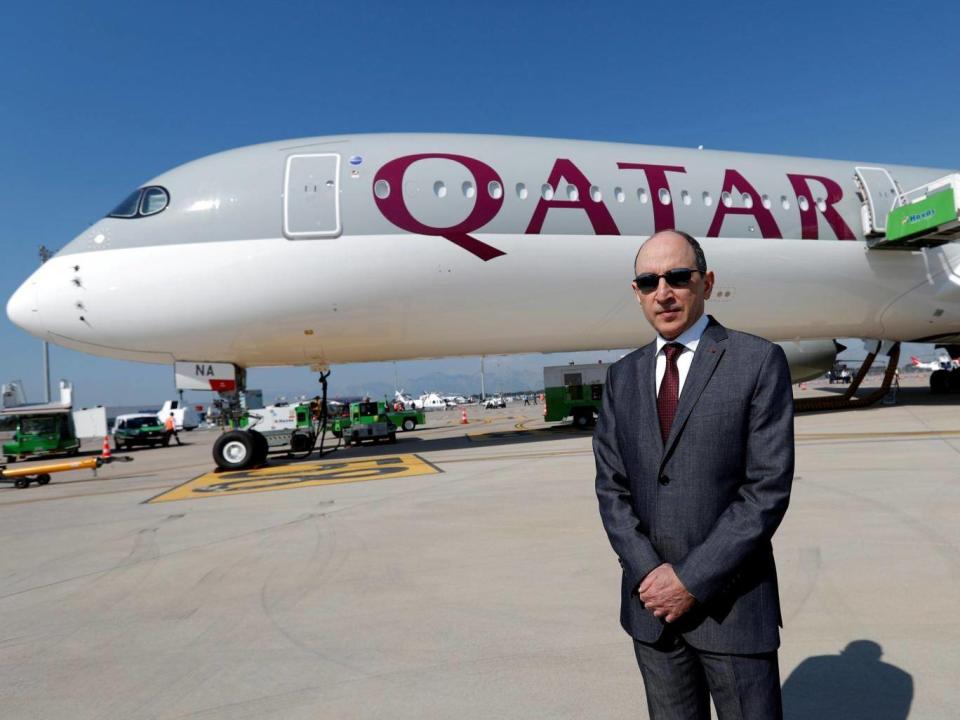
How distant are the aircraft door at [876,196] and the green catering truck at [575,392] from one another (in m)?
8.90

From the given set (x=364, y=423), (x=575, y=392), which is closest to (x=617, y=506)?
(x=575, y=392)

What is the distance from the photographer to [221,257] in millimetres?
11016

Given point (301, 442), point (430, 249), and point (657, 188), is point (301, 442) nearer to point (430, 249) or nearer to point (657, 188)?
point (430, 249)

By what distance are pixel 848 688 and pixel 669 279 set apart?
2329mm

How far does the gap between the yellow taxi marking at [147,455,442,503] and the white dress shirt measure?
28.0ft

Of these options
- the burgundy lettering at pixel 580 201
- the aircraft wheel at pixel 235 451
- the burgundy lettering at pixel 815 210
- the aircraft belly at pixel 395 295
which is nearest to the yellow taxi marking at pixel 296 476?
the aircraft wheel at pixel 235 451

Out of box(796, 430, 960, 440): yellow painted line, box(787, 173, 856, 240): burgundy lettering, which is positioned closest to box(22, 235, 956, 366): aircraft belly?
box(787, 173, 856, 240): burgundy lettering

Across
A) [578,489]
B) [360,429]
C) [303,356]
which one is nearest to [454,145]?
[303,356]

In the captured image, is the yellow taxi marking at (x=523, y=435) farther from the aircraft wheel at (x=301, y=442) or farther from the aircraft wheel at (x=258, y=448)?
the aircraft wheel at (x=258, y=448)

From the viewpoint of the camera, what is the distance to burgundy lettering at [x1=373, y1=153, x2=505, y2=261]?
1158 centimetres

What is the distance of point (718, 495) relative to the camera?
1904mm

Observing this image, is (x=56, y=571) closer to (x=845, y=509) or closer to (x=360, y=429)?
(x=845, y=509)

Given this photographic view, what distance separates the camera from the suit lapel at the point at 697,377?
1926mm

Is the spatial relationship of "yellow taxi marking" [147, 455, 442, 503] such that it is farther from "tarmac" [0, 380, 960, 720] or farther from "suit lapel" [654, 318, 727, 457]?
"suit lapel" [654, 318, 727, 457]
